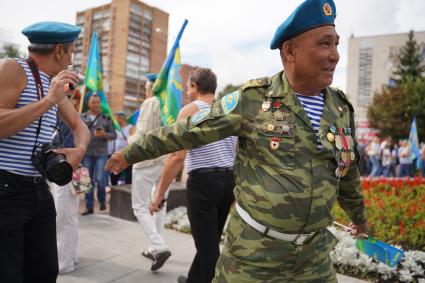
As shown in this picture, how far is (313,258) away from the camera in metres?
1.84

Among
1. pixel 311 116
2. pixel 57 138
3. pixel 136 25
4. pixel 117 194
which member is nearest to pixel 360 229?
pixel 311 116

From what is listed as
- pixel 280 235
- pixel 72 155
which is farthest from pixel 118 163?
pixel 280 235

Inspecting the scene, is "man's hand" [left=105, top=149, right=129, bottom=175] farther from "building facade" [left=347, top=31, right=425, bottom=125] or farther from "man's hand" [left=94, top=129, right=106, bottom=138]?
"building facade" [left=347, top=31, right=425, bottom=125]

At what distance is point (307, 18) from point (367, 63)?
7815cm

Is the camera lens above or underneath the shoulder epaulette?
underneath

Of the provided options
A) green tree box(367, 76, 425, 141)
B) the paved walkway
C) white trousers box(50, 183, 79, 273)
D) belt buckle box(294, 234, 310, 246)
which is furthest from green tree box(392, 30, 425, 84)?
belt buckle box(294, 234, 310, 246)

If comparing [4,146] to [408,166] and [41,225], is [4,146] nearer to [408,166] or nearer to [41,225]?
[41,225]

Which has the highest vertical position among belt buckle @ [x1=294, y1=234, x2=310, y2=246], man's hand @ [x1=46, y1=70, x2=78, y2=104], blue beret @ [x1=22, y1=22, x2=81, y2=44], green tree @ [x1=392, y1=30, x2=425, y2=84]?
green tree @ [x1=392, y1=30, x2=425, y2=84]

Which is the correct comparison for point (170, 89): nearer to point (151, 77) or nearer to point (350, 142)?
point (151, 77)

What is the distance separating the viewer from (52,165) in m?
1.92

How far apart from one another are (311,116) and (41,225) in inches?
62.9

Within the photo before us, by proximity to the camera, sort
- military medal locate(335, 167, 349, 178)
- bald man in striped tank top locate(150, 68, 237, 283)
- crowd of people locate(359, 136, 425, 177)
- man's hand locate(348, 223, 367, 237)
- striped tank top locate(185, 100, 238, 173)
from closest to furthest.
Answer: military medal locate(335, 167, 349, 178) → man's hand locate(348, 223, 367, 237) → bald man in striped tank top locate(150, 68, 237, 283) → striped tank top locate(185, 100, 238, 173) → crowd of people locate(359, 136, 425, 177)

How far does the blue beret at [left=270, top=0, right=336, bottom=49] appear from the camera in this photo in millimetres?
1809

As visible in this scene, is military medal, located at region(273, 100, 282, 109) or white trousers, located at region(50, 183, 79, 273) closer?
military medal, located at region(273, 100, 282, 109)
